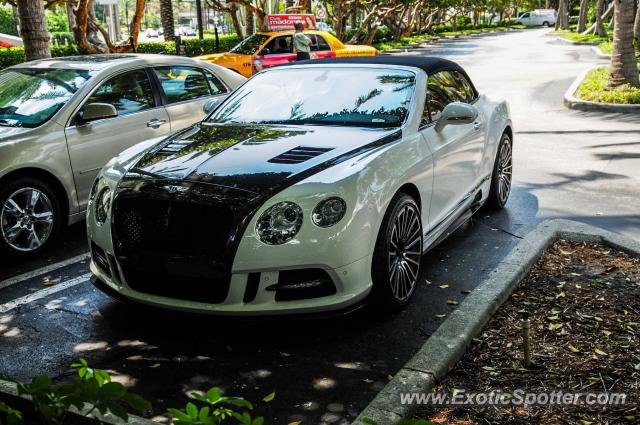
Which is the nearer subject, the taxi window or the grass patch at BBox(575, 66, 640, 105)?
the grass patch at BBox(575, 66, 640, 105)

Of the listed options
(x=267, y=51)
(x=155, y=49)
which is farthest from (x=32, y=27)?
(x=155, y=49)

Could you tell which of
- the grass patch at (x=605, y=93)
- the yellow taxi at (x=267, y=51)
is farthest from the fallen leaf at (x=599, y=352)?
the yellow taxi at (x=267, y=51)

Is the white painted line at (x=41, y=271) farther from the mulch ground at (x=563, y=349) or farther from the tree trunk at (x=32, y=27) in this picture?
the tree trunk at (x=32, y=27)

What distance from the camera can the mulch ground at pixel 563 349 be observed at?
129 inches

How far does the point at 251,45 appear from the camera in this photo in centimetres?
1956

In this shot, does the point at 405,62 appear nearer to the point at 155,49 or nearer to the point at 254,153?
the point at 254,153

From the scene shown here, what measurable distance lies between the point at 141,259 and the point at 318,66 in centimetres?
255

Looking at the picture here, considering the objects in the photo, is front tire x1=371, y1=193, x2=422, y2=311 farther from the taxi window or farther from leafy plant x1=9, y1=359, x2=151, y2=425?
the taxi window

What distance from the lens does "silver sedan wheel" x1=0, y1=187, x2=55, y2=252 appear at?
5750mm

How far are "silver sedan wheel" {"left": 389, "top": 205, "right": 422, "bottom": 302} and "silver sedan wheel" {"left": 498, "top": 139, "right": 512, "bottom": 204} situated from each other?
96.0 inches

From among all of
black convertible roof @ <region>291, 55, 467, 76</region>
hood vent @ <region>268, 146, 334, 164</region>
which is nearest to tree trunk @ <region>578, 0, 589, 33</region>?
black convertible roof @ <region>291, 55, 467, 76</region>

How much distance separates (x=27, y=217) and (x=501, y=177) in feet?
14.5

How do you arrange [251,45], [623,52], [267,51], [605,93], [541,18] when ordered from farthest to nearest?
[541,18], [251,45], [267,51], [623,52], [605,93]

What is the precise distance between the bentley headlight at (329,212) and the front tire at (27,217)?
9.79 feet
